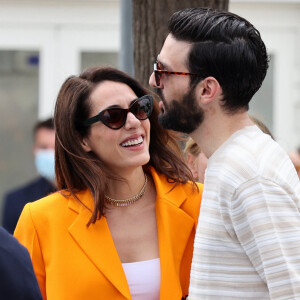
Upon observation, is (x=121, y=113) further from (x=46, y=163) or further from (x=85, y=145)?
(x=46, y=163)

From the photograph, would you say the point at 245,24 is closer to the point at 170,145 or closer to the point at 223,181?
the point at 223,181

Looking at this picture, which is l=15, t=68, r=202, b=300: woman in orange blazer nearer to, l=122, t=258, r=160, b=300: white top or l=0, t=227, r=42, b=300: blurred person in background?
l=122, t=258, r=160, b=300: white top

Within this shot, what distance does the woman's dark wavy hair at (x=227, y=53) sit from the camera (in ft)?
8.00

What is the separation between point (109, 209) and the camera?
330 cm

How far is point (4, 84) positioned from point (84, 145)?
5.62m

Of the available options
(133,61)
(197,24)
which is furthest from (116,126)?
(133,61)

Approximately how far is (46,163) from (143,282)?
9.88 feet

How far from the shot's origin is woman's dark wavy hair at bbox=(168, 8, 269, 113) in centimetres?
244

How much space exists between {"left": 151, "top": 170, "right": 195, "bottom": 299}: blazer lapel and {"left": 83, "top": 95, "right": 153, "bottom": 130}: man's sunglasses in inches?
13.0

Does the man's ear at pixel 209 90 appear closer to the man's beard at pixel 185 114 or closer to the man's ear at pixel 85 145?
the man's beard at pixel 185 114

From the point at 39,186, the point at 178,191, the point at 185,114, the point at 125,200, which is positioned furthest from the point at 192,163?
the point at 39,186

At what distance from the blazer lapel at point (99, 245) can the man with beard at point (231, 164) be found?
72cm

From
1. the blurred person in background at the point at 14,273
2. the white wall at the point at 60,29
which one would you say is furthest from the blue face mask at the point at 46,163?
the blurred person in background at the point at 14,273

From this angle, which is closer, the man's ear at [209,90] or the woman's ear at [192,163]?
the man's ear at [209,90]
